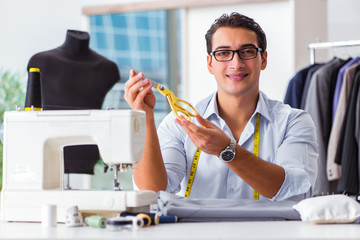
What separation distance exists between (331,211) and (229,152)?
0.40 meters

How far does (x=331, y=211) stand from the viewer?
159 centimetres

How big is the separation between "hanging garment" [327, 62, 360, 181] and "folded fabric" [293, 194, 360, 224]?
2.14 meters

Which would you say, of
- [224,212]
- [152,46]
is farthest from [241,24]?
[152,46]

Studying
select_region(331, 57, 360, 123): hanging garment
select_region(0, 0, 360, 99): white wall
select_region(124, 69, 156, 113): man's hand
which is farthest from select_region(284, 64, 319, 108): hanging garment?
select_region(124, 69, 156, 113): man's hand

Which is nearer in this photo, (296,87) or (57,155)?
(57,155)

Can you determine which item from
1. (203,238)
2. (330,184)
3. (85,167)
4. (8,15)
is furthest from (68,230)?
(8,15)

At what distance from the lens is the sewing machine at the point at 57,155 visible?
66.2 inches

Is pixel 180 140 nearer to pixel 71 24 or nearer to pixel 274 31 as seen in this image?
pixel 274 31

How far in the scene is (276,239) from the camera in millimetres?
1340

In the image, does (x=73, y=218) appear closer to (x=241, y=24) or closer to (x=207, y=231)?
(x=207, y=231)

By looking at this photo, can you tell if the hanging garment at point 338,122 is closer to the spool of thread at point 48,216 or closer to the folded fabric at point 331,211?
the folded fabric at point 331,211

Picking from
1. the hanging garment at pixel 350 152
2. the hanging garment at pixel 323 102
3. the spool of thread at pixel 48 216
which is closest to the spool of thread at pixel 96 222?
the spool of thread at pixel 48 216

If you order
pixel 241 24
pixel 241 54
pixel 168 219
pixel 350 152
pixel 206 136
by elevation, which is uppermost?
pixel 241 24

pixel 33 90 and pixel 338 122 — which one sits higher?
pixel 33 90
